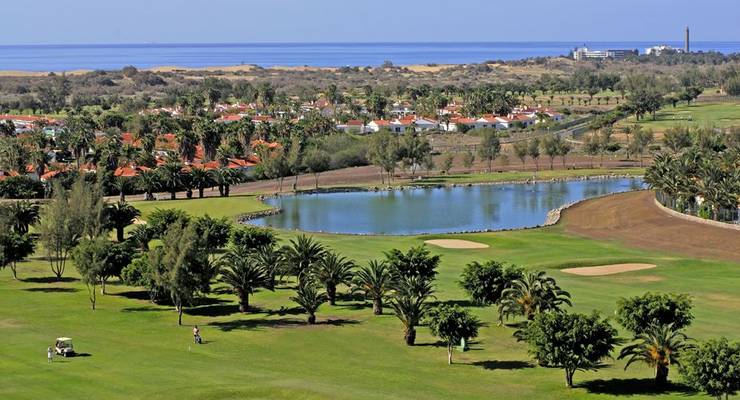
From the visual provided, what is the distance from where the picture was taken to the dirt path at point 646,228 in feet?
Answer: 292

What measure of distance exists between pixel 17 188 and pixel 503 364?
9382 centimetres

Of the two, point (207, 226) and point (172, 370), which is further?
point (207, 226)

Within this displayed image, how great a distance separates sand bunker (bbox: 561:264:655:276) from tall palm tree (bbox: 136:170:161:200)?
213ft

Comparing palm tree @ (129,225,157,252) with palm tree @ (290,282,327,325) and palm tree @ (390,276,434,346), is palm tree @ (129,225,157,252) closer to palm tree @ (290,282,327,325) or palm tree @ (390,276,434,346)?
palm tree @ (290,282,327,325)

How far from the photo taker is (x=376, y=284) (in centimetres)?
6488

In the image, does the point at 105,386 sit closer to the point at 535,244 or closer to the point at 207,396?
the point at 207,396

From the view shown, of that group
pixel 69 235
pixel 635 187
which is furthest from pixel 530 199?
pixel 69 235

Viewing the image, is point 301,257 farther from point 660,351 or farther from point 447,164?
point 447,164

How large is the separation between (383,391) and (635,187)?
3880 inches

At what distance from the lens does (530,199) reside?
130 m

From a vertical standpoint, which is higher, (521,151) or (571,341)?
(521,151)

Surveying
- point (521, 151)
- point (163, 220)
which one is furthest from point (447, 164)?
point (163, 220)

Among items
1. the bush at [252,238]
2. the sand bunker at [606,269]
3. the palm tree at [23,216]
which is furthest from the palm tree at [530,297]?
the palm tree at [23,216]

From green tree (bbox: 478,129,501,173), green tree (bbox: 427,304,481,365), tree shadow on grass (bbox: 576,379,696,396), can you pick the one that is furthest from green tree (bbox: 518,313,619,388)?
green tree (bbox: 478,129,501,173)
